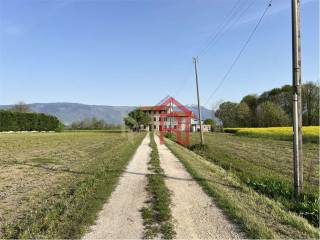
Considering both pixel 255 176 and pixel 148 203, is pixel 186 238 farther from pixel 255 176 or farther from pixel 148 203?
pixel 255 176

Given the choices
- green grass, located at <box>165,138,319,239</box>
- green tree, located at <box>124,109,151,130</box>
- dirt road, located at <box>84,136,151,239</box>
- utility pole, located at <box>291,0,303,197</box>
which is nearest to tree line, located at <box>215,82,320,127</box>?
green tree, located at <box>124,109,151,130</box>

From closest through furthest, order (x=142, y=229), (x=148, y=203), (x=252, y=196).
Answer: (x=142, y=229) → (x=148, y=203) → (x=252, y=196)

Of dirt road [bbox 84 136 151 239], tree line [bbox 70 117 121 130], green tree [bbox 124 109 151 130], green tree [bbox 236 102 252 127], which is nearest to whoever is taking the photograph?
dirt road [bbox 84 136 151 239]

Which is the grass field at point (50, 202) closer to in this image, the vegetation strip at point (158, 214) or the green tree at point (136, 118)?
the vegetation strip at point (158, 214)

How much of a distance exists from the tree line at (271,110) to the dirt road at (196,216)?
71.7 m

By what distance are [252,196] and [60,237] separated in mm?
6090

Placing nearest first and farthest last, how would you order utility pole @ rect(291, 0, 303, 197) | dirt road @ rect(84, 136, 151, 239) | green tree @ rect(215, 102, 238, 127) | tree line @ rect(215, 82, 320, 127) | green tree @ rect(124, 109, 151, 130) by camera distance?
dirt road @ rect(84, 136, 151, 239), utility pole @ rect(291, 0, 303, 197), tree line @ rect(215, 82, 320, 127), green tree @ rect(124, 109, 151, 130), green tree @ rect(215, 102, 238, 127)

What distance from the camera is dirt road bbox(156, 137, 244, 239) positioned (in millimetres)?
6490

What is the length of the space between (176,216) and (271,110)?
84.0 m

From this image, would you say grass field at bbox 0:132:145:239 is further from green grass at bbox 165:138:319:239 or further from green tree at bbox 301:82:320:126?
green tree at bbox 301:82:320:126

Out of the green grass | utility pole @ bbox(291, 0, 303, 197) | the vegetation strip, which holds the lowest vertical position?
the green grass

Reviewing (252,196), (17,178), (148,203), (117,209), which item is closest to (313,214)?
(252,196)

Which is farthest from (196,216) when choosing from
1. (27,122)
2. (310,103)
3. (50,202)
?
(27,122)

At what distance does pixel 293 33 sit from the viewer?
1111 centimetres
